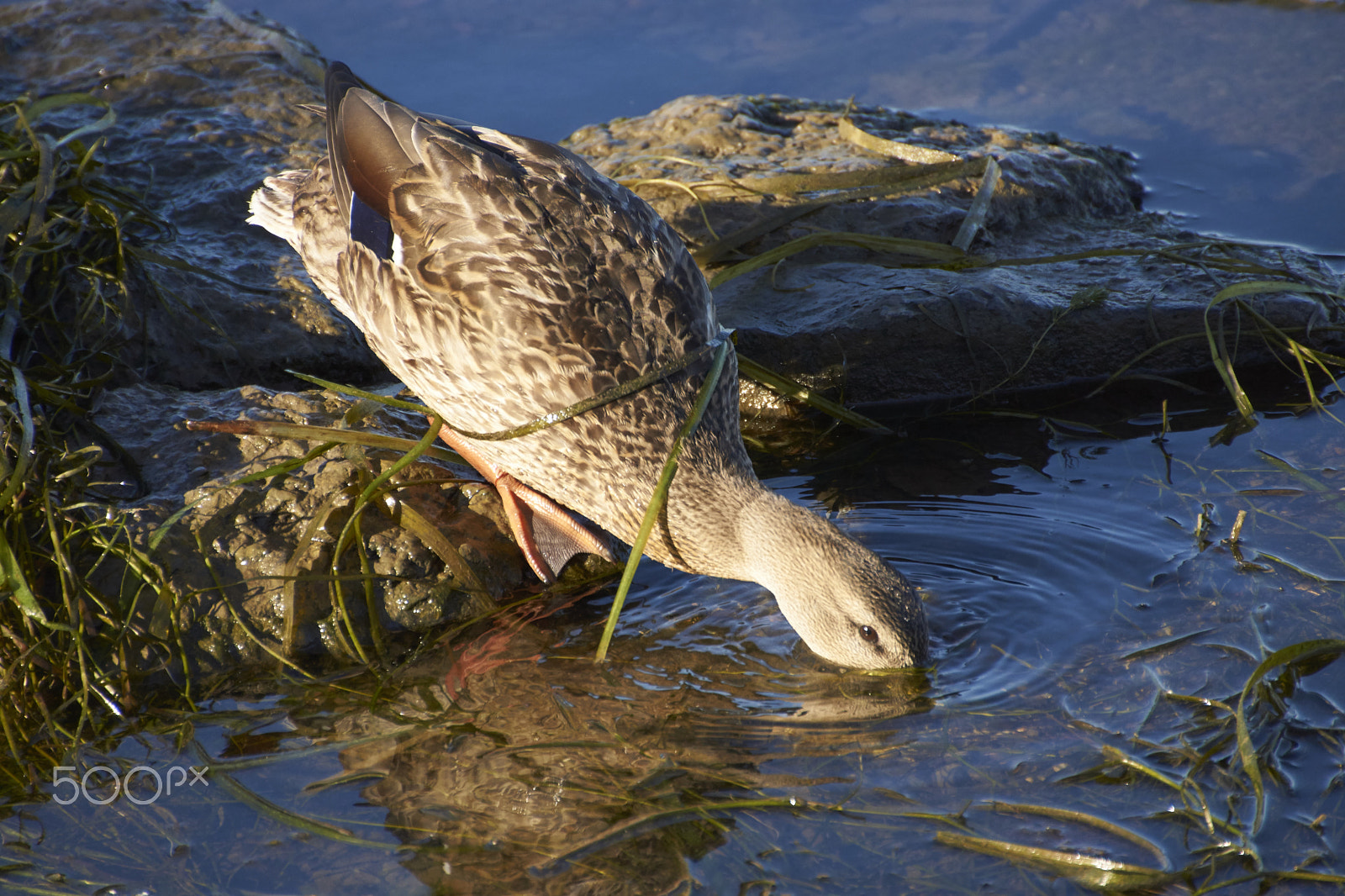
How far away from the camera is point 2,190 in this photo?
16.4 ft

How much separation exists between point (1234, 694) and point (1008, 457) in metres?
1.64

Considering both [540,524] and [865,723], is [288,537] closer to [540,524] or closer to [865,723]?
[540,524]

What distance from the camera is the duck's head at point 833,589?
3.60 meters

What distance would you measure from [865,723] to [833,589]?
0.46m

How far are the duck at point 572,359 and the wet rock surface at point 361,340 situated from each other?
469 mm

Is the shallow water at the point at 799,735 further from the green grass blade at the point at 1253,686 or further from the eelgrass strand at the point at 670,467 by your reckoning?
the eelgrass strand at the point at 670,467

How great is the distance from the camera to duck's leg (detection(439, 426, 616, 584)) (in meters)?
4.31

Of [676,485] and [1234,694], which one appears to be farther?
[676,485]

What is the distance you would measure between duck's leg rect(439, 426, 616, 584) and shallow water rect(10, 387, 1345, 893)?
19 centimetres

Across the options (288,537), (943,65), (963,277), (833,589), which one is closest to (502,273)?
(288,537)

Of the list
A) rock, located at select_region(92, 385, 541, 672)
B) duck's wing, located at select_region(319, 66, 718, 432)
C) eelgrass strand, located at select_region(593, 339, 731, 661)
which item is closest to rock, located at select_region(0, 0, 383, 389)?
rock, located at select_region(92, 385, 541, 672)

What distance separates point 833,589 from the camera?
3711mm

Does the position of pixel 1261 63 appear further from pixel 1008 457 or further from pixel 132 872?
pixel 132 872

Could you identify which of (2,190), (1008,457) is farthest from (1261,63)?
(2,190)
